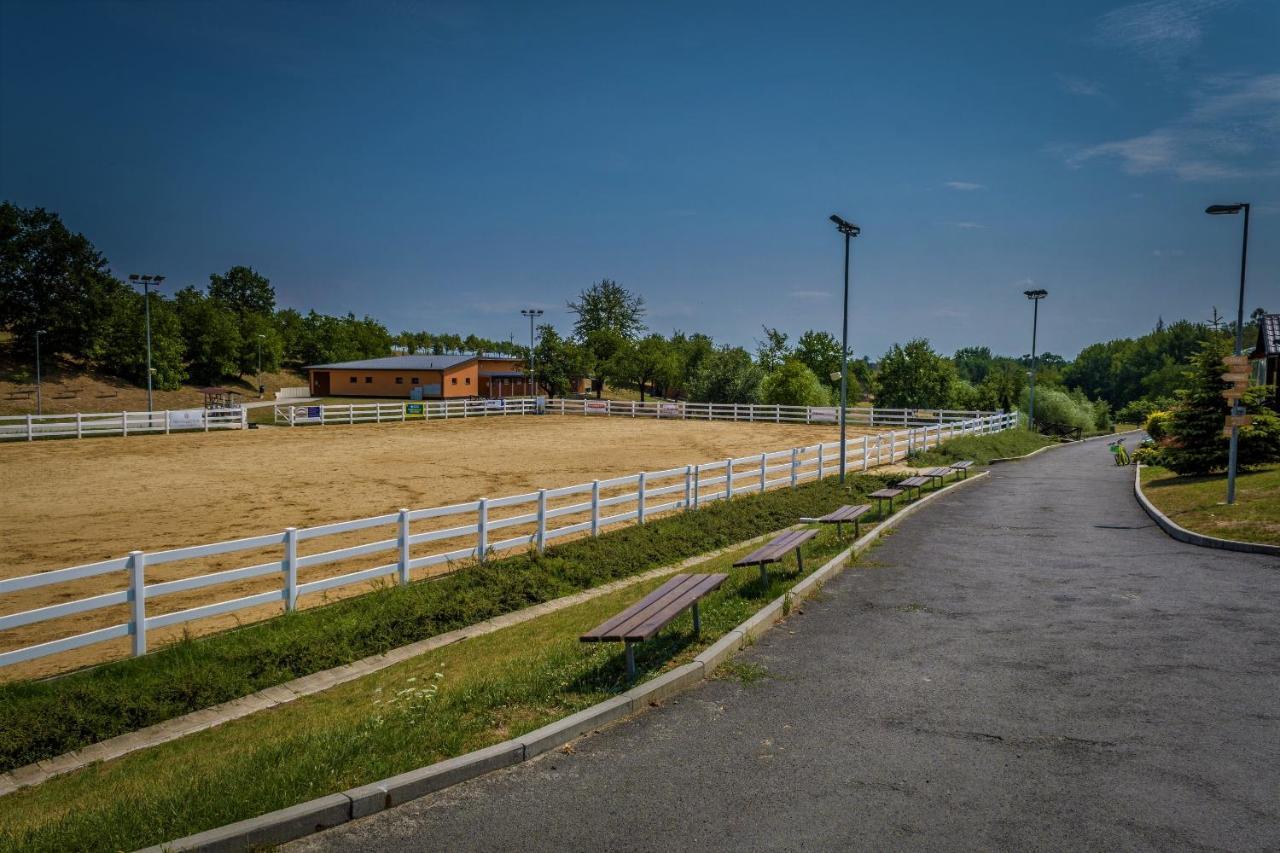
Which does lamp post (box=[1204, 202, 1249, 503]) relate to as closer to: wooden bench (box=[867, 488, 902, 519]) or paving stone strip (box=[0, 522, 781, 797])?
wooden bench (box=[867, 488, 902, 519])

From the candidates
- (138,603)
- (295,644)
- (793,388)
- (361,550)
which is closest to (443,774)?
(295,644)

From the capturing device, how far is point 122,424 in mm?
37781

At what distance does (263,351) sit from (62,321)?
2350 cm

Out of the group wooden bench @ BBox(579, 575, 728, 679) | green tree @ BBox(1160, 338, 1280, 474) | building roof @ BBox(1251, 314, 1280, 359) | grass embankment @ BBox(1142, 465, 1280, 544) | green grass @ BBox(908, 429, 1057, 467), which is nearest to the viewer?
wooden bench @ BBox(579, 575, 728, 679)

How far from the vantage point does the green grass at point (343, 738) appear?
16.4 feet

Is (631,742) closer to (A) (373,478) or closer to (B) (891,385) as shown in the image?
(A) (373,478)

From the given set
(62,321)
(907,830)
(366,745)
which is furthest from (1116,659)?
(62,321)

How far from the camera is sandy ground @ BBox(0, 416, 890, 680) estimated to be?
42.9 ft

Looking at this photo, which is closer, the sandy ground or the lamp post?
the sandy ground

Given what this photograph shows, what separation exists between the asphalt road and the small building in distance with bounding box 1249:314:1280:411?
2510cm

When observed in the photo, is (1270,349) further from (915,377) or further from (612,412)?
(915,377)

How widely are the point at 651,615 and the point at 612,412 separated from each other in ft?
187

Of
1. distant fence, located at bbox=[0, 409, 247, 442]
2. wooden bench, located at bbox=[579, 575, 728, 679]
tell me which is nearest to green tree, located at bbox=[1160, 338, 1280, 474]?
wooden bench, located at bbox=[579, 575, 728, 679]

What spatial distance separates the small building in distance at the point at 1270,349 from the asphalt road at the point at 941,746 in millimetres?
25101
